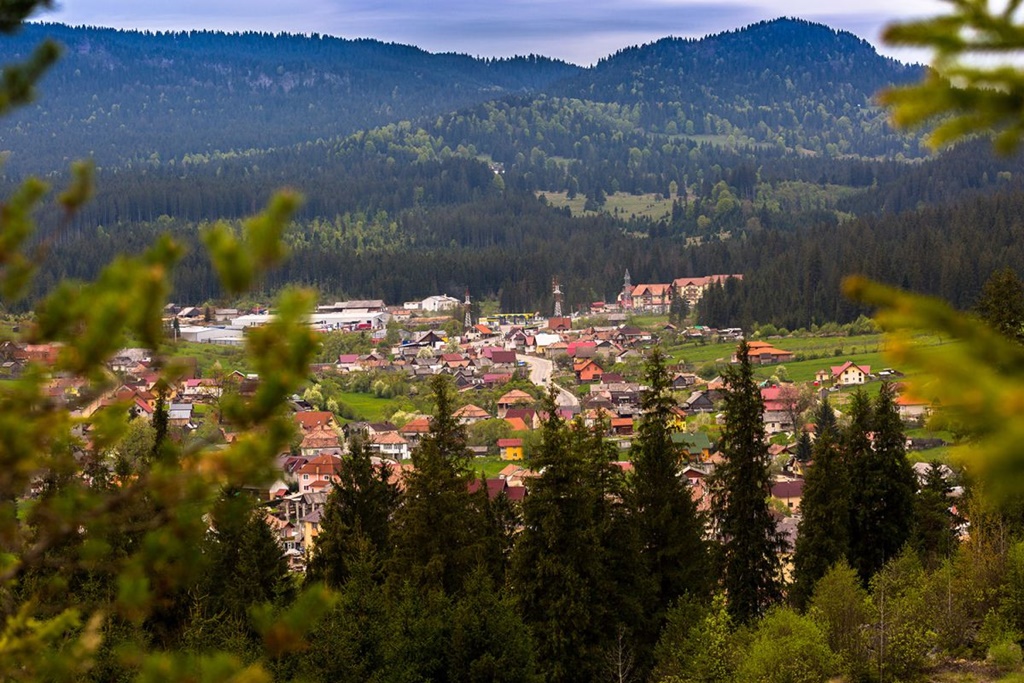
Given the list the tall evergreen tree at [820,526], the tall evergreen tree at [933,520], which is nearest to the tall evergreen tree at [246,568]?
the tall evergreen tree at [820,526]

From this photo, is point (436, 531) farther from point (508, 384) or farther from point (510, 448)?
point (508, 384)

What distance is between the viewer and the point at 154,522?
387cm

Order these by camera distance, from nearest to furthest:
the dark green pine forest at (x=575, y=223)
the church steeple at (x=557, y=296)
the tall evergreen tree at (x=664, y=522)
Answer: the tall evergreen tree at (x=664, y=522)
the dark green pine forest at (x=575, y=223)
the church steeple at (x=557, y=296)

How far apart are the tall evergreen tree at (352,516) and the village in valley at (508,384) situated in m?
2.47

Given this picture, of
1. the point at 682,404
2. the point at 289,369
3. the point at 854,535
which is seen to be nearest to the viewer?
the point at 289,369

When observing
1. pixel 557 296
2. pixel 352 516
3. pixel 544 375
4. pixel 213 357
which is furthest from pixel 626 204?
pixel 352 516

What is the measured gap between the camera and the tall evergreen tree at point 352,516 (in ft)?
61.6

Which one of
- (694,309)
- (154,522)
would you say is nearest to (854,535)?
(154,522)

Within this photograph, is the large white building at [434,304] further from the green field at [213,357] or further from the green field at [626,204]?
the green field at [626,204]

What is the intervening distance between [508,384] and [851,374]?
1978cm

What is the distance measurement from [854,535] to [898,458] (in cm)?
165

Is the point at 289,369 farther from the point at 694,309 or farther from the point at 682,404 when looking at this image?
the point at 694,309

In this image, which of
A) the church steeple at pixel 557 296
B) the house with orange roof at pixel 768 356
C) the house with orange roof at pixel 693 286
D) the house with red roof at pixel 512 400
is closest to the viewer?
the house with red roof at pixel 512 400

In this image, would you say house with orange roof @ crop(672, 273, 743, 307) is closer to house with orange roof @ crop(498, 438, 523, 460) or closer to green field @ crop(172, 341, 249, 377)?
green field @ crop(172, 341, 249, 377)
